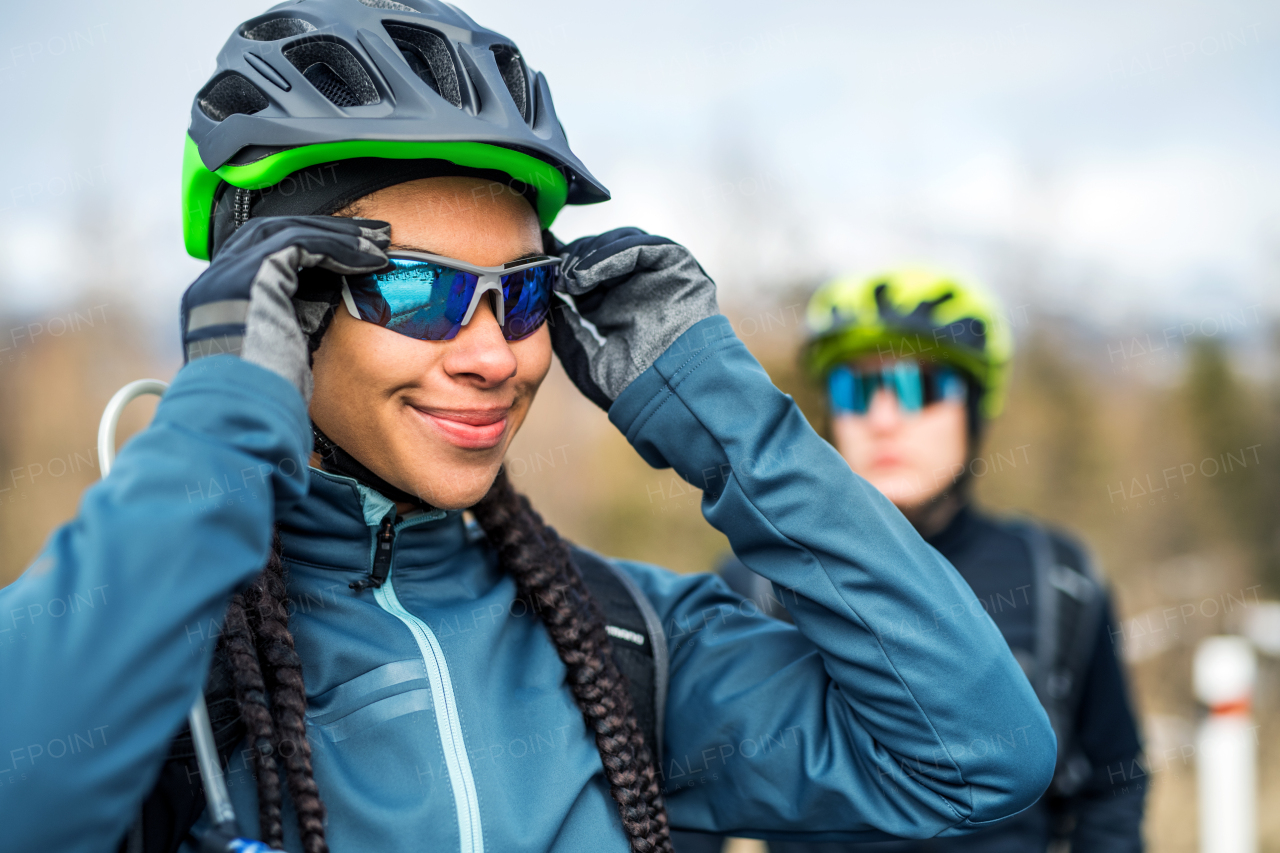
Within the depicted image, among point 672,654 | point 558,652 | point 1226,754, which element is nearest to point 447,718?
point 558,652

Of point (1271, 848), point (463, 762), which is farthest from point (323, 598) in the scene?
point (1271, 848)

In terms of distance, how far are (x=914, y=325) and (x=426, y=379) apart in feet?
8.52

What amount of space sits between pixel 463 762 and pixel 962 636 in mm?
985

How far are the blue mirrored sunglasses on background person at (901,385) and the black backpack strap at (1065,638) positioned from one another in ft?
2.32

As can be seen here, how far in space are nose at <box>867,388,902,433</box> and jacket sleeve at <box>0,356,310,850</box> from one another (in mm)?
→ 2808

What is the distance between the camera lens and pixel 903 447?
3688mm

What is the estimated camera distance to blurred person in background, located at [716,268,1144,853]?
10.9 ft

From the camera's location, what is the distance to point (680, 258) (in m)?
1.99

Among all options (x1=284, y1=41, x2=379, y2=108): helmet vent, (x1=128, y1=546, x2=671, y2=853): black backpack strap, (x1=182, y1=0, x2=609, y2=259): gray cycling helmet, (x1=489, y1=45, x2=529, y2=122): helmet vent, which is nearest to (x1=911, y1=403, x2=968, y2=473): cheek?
(x1=128, y1=546, x2=671, y2=853): black backpack strap

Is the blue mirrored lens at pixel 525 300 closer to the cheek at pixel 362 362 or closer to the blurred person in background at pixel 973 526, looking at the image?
the cheek at pixel 362 362

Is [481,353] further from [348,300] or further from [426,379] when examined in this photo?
[348,300]

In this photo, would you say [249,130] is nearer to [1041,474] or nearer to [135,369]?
[1041,474]

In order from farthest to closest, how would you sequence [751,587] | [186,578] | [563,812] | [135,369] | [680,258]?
1. [135,369]
2. [751,587]
3. [680,258]
4. [563,812]
5. [186,578]

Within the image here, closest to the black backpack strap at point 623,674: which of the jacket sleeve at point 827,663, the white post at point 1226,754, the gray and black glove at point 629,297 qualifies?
the jacket sleeve at point 827,663
